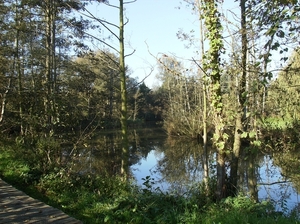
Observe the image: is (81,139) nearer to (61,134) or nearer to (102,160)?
(61,134)

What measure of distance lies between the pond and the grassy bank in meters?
0.89

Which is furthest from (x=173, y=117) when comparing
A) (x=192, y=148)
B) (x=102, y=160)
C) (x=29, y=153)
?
(x=29, y=153)

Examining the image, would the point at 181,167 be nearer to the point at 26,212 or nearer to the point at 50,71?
the point at 50,71

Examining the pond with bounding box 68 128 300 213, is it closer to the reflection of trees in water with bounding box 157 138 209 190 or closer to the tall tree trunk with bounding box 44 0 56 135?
the reflection of trees in water with bounding box 157 138 209 190

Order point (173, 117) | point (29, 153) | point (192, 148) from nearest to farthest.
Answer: point (29, 153) → point (192, 148) → point (173, 117)

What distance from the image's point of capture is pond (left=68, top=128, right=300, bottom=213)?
798cm

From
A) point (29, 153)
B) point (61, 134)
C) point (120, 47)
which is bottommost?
point (29, 153)

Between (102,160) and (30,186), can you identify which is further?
(102,160)

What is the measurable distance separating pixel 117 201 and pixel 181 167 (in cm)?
856

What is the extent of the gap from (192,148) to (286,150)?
34.2ft

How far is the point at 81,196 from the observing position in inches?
228

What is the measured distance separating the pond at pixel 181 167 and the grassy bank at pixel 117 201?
0.89 metres

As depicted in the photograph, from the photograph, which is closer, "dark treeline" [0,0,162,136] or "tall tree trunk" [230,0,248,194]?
"tall tree trunk" [230,0,248,194]

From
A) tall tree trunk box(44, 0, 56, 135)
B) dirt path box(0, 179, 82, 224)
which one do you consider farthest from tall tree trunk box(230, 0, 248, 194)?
tall tree trunk box(44, 0, 56, 135)
